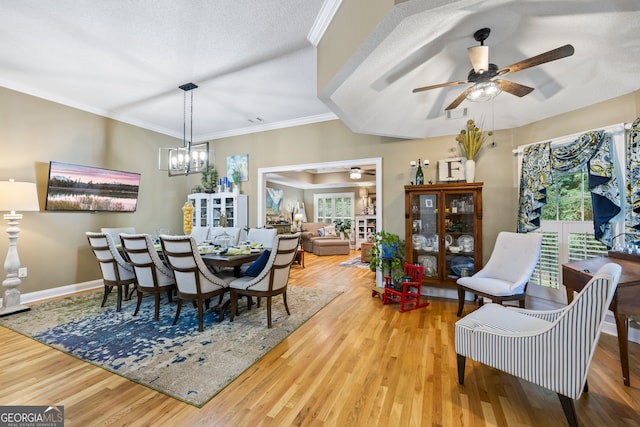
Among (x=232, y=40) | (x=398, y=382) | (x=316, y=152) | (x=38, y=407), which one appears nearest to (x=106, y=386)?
(x=38, y=407)

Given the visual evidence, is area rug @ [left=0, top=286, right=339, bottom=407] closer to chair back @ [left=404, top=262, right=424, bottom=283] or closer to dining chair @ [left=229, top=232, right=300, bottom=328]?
dining chair @ [left=229, top=232, right=300, bottom=328]

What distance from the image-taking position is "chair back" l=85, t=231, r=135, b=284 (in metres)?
3.29

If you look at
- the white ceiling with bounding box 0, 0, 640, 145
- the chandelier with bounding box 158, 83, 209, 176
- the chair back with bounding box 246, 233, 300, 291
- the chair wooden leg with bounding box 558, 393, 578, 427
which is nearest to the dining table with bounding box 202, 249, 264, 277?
the chair back with bounding box 246, 233, 300, 291

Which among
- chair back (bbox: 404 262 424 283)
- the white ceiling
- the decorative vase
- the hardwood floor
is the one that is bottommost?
the hardwood floor

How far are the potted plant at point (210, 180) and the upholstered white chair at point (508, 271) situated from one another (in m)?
5.05

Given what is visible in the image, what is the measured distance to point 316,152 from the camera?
5.03 m

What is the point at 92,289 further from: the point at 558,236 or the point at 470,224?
the point at 558,236

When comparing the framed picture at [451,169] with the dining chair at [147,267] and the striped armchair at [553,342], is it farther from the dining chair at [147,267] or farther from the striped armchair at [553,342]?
the dining chair at [147,267]

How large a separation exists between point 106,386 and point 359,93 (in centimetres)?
336

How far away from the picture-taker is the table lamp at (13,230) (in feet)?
10.5

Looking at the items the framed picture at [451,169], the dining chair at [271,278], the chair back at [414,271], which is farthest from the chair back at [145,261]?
the framed picture at [451,169]

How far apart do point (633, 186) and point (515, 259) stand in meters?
1.19

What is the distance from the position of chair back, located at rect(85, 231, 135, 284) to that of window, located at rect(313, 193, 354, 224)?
7.60 m

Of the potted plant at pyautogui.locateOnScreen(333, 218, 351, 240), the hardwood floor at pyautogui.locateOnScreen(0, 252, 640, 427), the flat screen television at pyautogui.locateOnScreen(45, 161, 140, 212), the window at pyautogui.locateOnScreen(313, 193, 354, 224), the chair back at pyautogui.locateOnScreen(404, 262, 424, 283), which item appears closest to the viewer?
the hardwood floor at pyautogui.locateOnScreen(0, 252, 640, 427)
